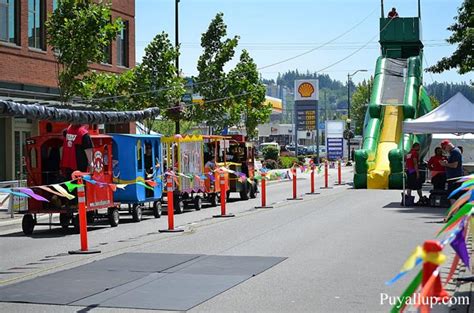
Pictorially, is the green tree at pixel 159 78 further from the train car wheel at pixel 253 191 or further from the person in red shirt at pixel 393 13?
the person in red shirt at pixel 393 13

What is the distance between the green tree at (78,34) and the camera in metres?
24.2

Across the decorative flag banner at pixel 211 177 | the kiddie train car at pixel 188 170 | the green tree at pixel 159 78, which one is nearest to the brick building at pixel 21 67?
the green tree at pixel 159 78

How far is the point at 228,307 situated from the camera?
866 centimetres

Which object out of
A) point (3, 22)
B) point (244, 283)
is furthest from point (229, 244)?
point (3, 22)

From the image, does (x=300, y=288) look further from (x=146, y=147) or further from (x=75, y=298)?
(x=146, y=147)

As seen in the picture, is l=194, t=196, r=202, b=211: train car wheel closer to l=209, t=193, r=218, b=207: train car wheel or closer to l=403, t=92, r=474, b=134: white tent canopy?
l=209, t=193, r=218, b=207: train car wheel

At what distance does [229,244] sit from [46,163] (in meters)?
5.95

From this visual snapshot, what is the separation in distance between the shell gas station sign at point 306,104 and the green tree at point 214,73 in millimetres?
28285

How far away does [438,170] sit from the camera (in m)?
22.5

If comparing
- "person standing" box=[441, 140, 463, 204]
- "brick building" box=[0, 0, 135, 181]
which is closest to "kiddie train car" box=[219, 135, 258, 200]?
"brick building" box=[0, 0, 135, 181]

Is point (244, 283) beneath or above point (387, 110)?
beneath

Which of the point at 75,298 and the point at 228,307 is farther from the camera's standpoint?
the point at 75,298

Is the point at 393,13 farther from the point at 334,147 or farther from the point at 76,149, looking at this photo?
the point at 76,149

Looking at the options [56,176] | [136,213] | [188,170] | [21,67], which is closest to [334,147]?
[21,67]
